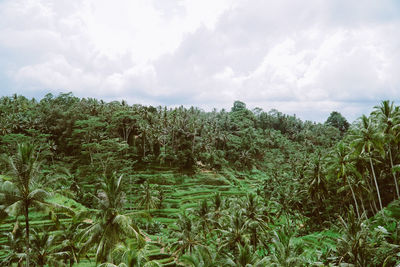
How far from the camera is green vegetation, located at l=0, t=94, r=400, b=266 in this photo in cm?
1791

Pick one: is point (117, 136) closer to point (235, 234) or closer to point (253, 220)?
point (253, 220)

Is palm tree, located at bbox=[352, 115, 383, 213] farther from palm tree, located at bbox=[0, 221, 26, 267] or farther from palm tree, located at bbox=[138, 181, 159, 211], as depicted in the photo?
palm tree, located at bbox=[0, 221, 26, 267]

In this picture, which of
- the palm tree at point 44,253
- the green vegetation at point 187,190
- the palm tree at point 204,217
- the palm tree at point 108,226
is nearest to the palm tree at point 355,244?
the green vegetation at point 187,190

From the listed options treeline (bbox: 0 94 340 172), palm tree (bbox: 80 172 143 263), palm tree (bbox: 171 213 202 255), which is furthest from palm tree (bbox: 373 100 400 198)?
treeline (bbox: 0 94 340 172)

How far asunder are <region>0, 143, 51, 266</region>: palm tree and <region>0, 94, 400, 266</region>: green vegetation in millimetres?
67

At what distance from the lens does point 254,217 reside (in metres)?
27.1

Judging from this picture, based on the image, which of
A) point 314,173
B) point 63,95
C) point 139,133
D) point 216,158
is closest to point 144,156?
point 139,133

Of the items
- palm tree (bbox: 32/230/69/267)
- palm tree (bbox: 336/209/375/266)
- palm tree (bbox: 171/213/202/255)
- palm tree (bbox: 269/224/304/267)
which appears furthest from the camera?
palm tree (bbox: 171/213/202/255)

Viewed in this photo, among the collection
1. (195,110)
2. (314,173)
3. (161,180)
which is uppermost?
(195,110)

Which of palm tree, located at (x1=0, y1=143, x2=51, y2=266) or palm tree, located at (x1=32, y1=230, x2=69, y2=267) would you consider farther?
palm tree, located at (x1=32, y1=230, x2=69, y2=267)

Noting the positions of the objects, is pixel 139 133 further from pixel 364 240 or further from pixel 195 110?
pixel 364 240

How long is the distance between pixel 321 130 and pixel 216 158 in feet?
172

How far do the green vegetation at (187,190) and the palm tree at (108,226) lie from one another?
0.07 meters

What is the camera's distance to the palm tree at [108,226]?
17.5 metres
